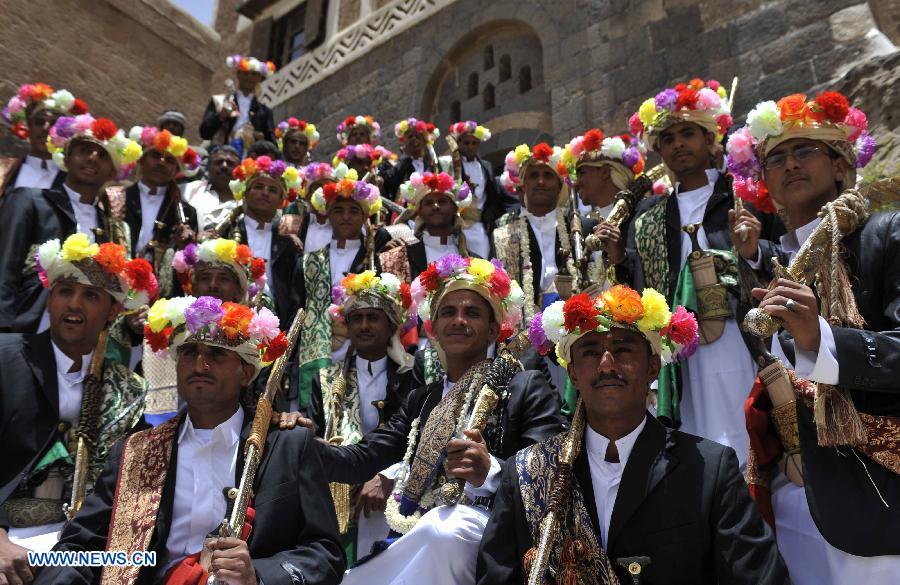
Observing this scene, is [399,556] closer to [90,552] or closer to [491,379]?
[491,379]

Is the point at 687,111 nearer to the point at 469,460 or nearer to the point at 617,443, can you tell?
the point at 617,443

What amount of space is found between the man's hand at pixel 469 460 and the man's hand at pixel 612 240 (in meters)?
1.86

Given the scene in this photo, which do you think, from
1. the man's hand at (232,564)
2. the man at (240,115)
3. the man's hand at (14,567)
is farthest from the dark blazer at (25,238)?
the man at (240,115)

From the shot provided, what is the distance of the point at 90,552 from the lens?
10.5ft

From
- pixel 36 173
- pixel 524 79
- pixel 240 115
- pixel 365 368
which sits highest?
pixel 524 79

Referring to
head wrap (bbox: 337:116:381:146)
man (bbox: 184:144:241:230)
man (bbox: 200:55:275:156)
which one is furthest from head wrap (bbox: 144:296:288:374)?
man (bbox: 200:55:275:156)

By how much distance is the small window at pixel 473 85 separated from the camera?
12406mm

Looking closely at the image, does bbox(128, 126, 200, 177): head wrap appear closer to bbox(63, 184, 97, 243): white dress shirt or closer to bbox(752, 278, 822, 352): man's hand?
bbox(63, 184, 97, 243): white dress shirt

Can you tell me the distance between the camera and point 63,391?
431 cm

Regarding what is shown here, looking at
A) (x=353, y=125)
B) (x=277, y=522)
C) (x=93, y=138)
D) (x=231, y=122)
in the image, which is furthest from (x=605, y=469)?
(x=231, y=122)

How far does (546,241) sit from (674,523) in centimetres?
362

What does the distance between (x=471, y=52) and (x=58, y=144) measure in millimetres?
7793

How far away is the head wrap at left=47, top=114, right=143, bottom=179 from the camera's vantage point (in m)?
6.38

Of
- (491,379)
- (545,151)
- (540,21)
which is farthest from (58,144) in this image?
(540,21)
